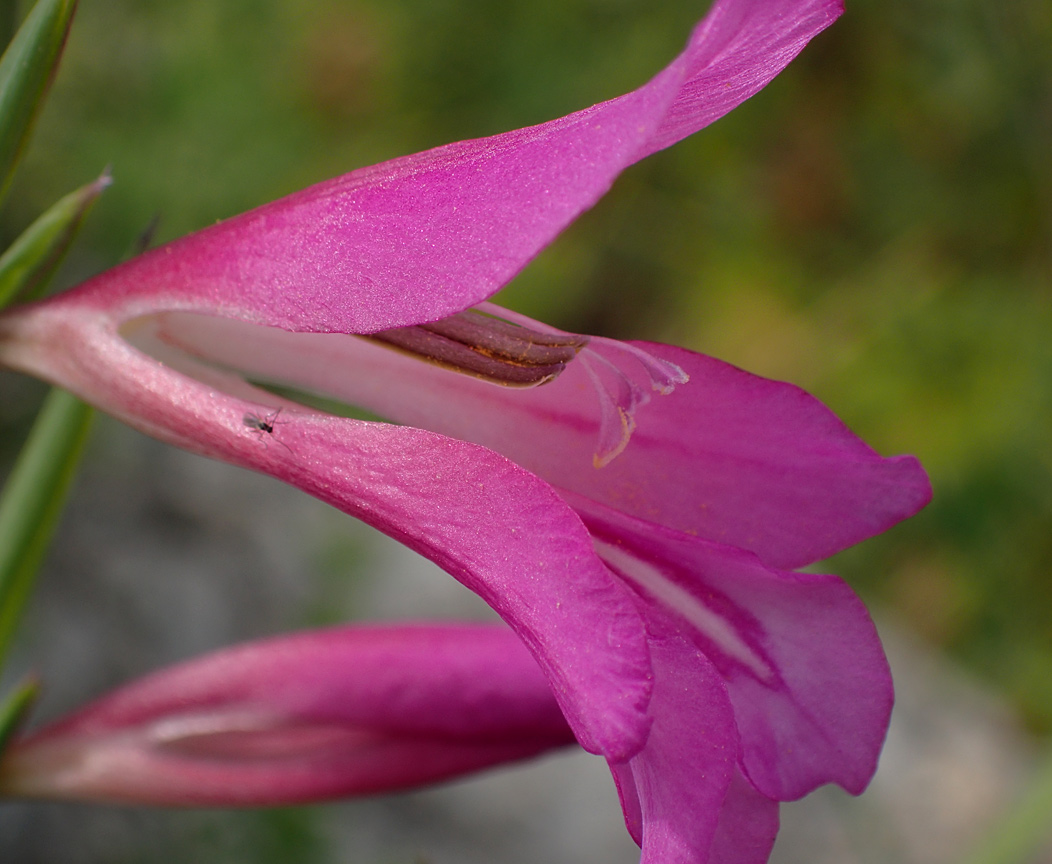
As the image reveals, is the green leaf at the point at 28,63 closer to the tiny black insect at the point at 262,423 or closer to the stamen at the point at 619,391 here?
the tiny black insect at the point at 262,423

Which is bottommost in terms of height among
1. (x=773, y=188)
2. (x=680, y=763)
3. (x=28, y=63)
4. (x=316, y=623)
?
(x=316, y=623)

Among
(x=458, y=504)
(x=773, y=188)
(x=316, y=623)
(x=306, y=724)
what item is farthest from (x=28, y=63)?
(x=773, y=188)

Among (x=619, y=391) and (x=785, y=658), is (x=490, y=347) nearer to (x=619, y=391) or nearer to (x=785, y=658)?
(x=619, y=391)

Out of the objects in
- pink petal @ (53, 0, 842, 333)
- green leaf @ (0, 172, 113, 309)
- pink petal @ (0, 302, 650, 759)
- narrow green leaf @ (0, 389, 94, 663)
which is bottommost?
narrow green leaf @ (0, 389, 94, 663)

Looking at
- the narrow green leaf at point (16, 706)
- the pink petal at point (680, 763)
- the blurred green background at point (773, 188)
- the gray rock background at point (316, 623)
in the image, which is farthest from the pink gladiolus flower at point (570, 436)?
the blurred green background at point (773, 188)

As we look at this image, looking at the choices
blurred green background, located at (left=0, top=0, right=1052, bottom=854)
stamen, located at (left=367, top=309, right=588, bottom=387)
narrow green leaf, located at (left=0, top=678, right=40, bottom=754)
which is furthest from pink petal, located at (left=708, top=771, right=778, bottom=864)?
blurred green background, located at (left=0, top=0, right=1052, bottom=854)

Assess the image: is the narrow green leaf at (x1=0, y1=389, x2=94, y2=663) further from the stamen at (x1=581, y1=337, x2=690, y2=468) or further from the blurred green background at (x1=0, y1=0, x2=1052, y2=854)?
the blurred green background at (x1=0, y1=0, x2=1052, y2=854)
